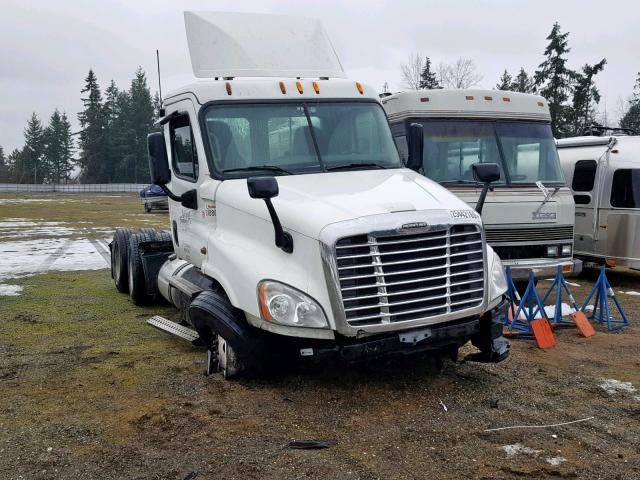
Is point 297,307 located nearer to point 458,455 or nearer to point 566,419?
point 458,455

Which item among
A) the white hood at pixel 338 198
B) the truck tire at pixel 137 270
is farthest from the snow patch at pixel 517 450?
the truck tire at pixel 137 270

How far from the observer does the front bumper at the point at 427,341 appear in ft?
15.0

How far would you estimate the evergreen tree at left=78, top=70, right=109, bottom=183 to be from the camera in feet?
293

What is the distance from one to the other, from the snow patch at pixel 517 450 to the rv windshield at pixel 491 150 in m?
5.44

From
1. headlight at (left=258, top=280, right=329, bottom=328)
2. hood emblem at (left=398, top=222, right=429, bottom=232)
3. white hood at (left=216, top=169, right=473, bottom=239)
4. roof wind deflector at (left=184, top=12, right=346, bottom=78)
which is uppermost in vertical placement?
roof wind deflector at (left=184, top=12, right=346, bottom=78)

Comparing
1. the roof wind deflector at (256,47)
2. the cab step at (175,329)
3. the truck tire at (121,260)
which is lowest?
the cab step at (175,329)

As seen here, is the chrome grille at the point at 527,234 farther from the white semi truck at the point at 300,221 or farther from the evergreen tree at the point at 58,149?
the evergreen tree at the point at 58,149

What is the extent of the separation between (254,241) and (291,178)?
0.75 m

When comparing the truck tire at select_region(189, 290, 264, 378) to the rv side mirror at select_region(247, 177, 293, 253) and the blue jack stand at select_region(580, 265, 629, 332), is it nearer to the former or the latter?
the rv side mirror at select_region(247, 177, 293, 253)

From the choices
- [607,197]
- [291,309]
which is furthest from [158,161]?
[607,197]

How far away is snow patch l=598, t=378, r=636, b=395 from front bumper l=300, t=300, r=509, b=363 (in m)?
0.91

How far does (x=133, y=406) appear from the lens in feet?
16.2

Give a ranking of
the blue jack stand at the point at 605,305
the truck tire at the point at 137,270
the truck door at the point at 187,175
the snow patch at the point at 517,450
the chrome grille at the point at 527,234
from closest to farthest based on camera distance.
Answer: the snow patch at the point at 517,450, the truck door at the point at 187,175, the blue jack stand at the point at 605,305, the truck tire at the point at 137,270, the chrome grille at the point at 527,234

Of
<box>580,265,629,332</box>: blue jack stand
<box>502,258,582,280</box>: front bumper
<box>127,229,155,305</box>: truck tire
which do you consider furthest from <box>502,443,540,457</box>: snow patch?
<box>127,229,155,305</box>: truck tire
